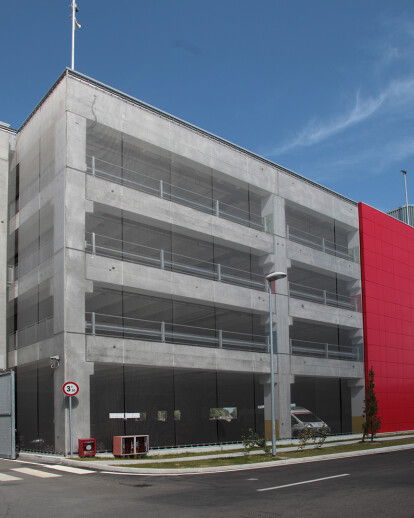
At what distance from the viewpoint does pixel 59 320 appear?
2508 cm

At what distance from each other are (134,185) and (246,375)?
13.1 metres

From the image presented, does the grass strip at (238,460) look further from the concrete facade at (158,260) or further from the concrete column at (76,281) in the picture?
the concrete facade at (158,260)

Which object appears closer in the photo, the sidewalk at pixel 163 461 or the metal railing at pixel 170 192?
the sidewalk at pixel 163 461

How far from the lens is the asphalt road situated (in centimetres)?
1071

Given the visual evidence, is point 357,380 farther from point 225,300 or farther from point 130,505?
point 130,505

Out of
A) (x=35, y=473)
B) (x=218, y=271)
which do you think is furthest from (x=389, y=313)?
(x=35, y=473)

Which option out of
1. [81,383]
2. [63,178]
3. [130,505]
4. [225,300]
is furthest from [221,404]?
[130,505]

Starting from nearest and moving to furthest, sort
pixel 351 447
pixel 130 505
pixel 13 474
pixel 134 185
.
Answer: pixel 130 505 → pixel 13 474 → pixel 351 447 → pixel 134 185

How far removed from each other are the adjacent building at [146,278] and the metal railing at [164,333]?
0.11 m

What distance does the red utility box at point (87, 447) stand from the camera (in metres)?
22.7

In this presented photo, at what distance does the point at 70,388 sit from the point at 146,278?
6937 millimetres

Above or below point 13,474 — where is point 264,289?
above

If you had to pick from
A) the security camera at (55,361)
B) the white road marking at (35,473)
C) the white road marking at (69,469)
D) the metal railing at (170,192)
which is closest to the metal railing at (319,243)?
the metal railing at (170,192)

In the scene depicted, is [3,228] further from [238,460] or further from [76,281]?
[238,460]
